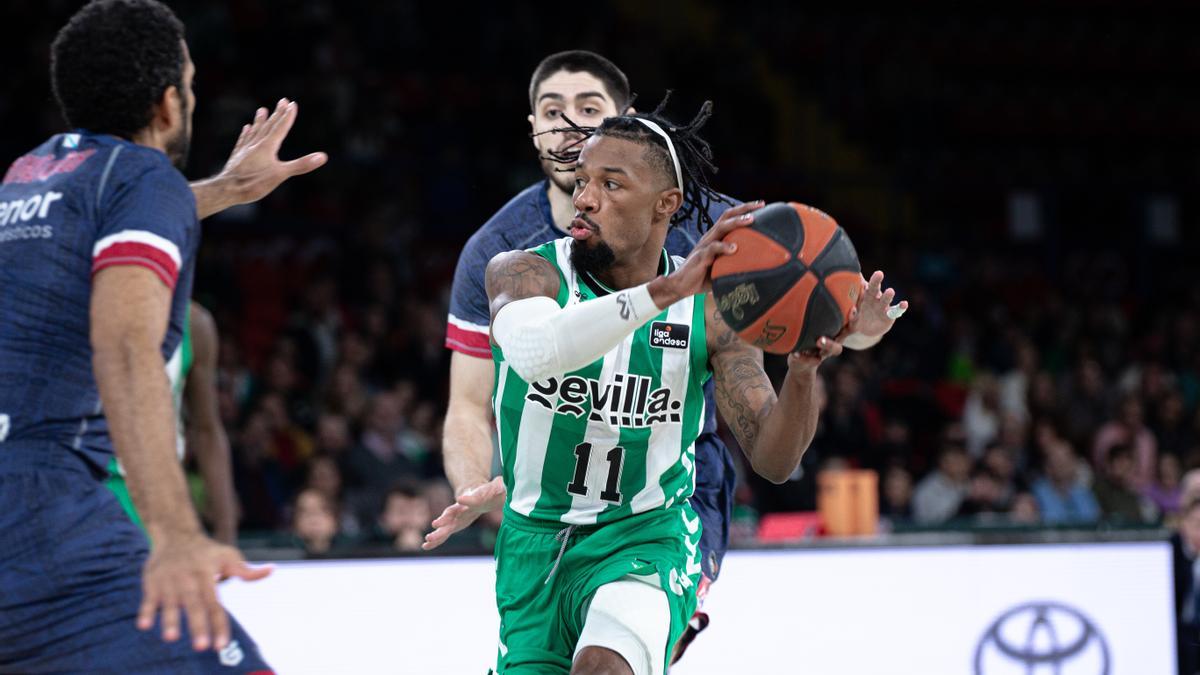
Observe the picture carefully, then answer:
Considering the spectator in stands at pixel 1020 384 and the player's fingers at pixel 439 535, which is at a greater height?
the spectator in stands at pixel 1020 384

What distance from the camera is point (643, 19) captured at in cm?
1967

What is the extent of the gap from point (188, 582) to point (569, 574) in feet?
5.41

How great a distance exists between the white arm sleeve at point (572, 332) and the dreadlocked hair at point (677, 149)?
0.71m

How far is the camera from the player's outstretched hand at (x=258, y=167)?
14.4ft

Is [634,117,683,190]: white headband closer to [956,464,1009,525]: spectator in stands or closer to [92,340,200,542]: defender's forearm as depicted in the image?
[92,340,200,542]: defender's forearm

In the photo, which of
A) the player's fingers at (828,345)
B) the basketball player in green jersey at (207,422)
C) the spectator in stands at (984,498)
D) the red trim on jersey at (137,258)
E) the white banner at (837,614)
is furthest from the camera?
the spectator in stands at (984,498)

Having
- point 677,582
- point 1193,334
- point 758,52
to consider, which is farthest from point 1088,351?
point 677,582

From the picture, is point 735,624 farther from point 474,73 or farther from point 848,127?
point 848,127

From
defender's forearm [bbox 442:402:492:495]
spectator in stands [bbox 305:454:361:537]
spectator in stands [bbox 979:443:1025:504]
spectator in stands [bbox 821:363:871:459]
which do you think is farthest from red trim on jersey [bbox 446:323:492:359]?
spectator in stands [bbox 979:443:1025:504]

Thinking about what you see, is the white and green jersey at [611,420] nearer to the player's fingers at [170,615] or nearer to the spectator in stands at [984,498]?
the player's fingers at [170,615]

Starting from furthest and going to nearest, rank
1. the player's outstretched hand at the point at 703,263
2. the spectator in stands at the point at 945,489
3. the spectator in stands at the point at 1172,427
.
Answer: the spectator in stands at the point at 1172,427 → the spectator in stands at the point at 945,489 → the player's outstretched hand at the point at 703,263

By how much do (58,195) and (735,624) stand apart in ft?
17.2

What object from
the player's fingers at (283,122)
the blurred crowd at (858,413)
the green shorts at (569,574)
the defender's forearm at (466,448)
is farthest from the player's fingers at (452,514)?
the blurred crowd at (858,413)

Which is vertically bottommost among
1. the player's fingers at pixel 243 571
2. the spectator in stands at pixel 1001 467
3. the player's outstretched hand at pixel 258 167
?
the spectator in stands at pixel 1001 467
